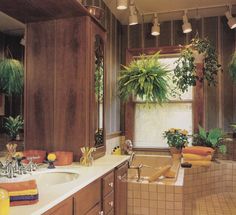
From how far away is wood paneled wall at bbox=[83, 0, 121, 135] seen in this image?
3.62 meters

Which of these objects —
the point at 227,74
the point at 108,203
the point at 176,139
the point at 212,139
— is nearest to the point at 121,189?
the point at 108,203

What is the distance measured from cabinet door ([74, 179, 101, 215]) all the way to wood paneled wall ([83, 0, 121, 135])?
1.75m

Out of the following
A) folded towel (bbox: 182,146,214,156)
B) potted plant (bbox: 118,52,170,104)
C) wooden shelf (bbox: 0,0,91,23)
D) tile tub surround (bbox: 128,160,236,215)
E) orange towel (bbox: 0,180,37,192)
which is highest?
wooden shelf (bbox: 0,0,91,23)

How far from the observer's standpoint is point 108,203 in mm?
2029

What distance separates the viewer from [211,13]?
3846 millimetres

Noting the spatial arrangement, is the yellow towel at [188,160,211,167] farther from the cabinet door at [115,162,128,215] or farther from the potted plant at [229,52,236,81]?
the cabinet door at [115,162,128,215]

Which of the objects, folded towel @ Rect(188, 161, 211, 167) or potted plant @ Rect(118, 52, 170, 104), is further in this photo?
potted plant @ Rect(118, 52, 170, 104)

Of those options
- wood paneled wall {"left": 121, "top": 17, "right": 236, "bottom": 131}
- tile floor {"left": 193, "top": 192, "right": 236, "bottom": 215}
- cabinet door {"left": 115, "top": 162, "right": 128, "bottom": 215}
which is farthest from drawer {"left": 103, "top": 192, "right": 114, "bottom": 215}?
wood paneled wall {"left": 121, "top": 17, "right": 236, "bottom": 131}

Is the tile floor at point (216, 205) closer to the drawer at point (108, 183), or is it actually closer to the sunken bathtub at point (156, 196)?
the sunken bathtub at point (156, 196)

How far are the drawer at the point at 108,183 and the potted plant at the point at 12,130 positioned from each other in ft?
2.13

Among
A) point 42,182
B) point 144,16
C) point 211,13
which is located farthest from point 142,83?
point 42,182

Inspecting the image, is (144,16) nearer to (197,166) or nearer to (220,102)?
(220,102)

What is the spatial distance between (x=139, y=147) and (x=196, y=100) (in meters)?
1.11

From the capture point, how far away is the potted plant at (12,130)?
1812 millimetres
